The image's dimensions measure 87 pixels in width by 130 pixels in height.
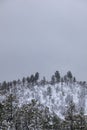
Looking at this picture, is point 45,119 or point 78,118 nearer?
point 78,118

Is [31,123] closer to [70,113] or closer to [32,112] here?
[32,112]

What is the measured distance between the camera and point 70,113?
2832 inches

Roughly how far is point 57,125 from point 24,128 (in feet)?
26.4

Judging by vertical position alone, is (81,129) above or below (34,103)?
below

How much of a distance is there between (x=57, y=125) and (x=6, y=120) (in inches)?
645

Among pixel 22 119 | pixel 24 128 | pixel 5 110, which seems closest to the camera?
pixel 5 110

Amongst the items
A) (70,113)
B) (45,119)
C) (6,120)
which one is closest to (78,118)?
(70,113)

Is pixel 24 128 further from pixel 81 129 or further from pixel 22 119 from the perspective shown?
pixel 81 129

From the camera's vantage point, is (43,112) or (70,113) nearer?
(70,113)

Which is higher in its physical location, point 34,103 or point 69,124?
point 34,103

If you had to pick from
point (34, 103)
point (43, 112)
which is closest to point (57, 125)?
point (43, 112)

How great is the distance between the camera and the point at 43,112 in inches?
3282

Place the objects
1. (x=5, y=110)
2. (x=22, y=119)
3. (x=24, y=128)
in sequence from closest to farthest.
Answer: (x=5, y=110) < (x=22, y=119) < (x=24, y=128)

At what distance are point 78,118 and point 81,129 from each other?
96.9 inches
